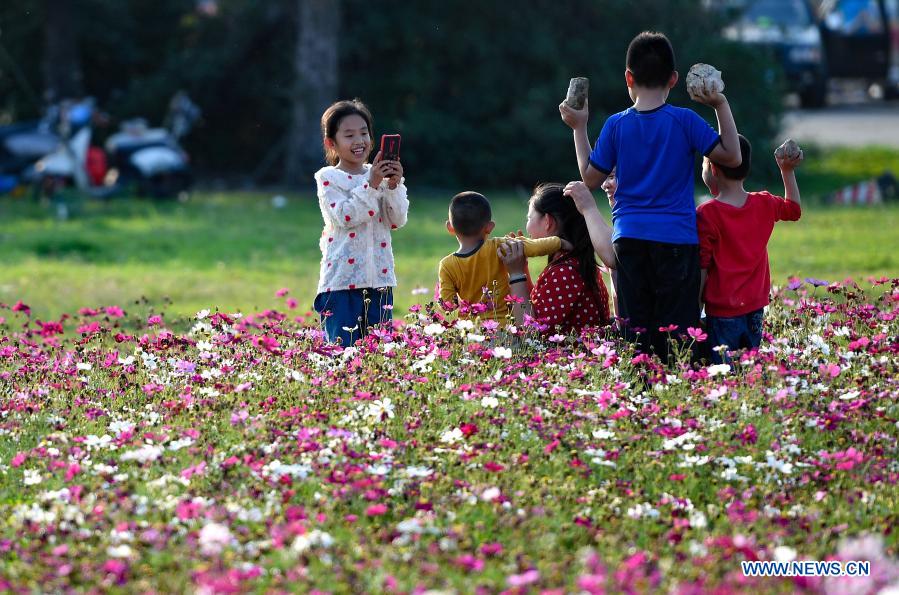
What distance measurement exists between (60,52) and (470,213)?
18058 millimetres

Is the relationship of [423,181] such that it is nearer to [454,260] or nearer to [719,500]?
[454,260]

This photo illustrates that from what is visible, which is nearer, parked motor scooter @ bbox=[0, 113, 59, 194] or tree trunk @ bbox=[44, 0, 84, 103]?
parked motor scooter @ bbox=[0, 113, 59, 194]

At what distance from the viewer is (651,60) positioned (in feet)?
20.0

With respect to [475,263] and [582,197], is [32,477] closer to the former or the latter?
[475,263]

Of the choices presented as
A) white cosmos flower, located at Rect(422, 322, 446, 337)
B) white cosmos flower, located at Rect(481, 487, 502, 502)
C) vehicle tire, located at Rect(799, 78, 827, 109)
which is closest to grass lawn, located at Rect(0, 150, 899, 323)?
white cosmos flower, located at Rect(422, 322, 446, 337)

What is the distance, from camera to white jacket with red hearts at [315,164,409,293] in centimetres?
683

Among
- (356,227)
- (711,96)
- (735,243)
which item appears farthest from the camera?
(356,227)

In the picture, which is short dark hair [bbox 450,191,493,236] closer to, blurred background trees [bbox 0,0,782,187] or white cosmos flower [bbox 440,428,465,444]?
white cosmos flower [bbox 440,428,465,444]

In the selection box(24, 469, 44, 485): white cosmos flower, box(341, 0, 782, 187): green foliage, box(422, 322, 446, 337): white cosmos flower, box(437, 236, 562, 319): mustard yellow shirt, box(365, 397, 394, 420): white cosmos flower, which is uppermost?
box(341, 0, 782, 187): green foliage

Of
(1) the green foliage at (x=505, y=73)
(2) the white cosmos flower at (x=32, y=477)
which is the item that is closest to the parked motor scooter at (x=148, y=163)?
(1) the green foliage at (x=505, y=73)

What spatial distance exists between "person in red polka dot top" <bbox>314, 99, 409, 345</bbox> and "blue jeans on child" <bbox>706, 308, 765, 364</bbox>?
1640 millimetres

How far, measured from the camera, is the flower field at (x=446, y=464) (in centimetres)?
402

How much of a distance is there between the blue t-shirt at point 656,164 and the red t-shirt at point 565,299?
0.62m

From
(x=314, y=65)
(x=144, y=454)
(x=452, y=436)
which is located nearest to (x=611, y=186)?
(x=452, y=436)
